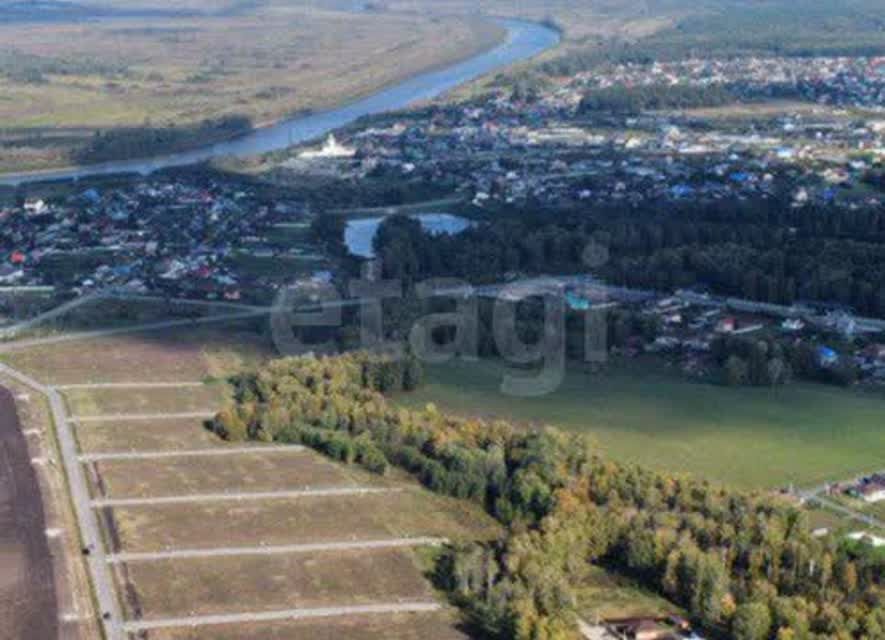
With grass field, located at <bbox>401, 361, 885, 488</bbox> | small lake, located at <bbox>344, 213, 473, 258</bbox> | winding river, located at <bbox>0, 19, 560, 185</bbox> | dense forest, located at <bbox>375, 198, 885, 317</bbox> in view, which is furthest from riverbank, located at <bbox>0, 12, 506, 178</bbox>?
grass field, located at <bbox>401, 361, 885, 488</bbox>

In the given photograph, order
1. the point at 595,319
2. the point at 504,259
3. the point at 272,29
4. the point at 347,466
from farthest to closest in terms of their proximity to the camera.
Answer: the point at 272,29
the point at 504,259
the point at 595,319
the point at 347,466

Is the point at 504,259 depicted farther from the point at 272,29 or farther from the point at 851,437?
the point at 272,29

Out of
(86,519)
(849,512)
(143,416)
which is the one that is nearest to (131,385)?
(143,416)

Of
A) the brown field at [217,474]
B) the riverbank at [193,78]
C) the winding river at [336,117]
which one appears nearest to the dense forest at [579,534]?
the brown field at [217,474]

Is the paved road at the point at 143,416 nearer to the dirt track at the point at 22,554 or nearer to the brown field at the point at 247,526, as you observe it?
the brown field at the point at 247,526

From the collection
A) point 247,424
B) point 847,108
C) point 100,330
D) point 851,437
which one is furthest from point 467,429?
point 847,108
